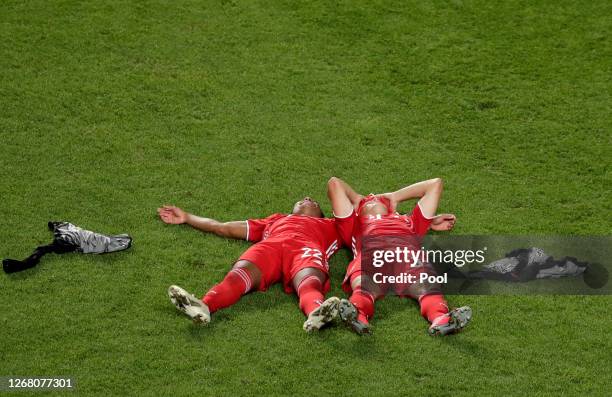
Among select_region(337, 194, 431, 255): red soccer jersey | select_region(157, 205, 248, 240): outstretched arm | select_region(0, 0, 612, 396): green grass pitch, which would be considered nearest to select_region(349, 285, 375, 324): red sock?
select_region(0, 0, 612, 396): green grass pitch

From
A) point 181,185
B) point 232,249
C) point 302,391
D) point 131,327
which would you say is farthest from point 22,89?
point 302,391

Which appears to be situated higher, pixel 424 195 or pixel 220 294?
pixel 424 195

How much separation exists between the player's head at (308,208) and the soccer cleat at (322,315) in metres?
1.58

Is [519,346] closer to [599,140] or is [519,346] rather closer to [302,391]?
[302,391]

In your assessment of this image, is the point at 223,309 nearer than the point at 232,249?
Yes

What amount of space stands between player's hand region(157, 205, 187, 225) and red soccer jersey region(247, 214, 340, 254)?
0.65 metres

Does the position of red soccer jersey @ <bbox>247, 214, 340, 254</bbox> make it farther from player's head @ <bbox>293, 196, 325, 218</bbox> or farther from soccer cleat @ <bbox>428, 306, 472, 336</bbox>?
soccer cleat @ <bbox>428, 306, 472, 336</bbox>

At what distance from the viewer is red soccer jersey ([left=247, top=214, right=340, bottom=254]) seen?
9.07 m

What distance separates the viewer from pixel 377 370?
25.1ft

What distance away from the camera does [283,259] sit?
348 inches

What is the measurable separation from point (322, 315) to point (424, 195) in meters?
2.02

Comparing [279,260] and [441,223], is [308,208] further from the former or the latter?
[441,223]

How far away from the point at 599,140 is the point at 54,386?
21.3 ft

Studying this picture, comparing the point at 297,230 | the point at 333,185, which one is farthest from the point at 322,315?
the point at 333,185
